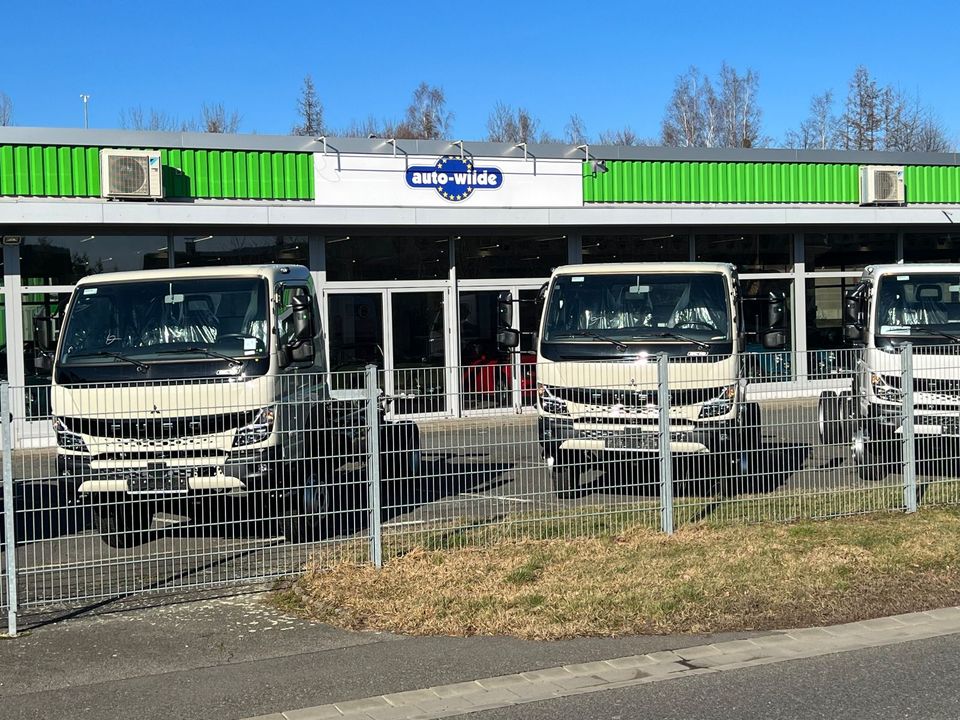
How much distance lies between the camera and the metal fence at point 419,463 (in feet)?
25.3

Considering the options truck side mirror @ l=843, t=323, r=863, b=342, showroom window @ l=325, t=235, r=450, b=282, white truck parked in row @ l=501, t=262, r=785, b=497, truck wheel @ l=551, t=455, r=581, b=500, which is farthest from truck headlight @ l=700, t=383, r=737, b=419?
showroom window @ l=325, t=235, r=450, b=282

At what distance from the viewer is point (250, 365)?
959cm

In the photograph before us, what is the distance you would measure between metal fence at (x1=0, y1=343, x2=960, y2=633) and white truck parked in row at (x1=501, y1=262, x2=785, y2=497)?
1.0 inches

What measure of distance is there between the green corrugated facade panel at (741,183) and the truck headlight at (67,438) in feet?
44.6

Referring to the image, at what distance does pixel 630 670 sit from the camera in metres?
6.25

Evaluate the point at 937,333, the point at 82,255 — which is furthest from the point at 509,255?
the point at 937,333

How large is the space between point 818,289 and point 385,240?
9073mm

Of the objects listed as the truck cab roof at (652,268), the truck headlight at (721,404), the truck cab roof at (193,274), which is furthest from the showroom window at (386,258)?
the truck headlight at (721,404)

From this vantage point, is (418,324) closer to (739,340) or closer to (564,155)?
(564,155)

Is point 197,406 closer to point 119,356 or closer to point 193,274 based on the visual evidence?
point 119,356

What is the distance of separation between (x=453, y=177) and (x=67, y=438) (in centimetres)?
1220

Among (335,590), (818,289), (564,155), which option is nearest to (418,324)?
(564,155)

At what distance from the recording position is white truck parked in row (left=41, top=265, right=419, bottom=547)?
8070 millimetres

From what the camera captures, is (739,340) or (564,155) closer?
(739,340)
